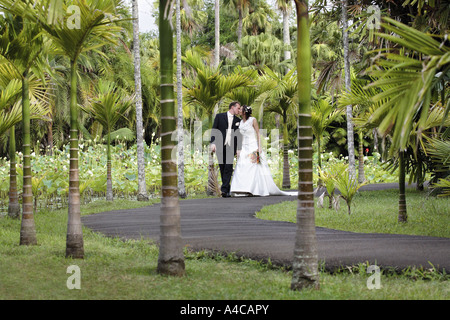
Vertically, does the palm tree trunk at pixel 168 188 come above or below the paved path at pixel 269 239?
above

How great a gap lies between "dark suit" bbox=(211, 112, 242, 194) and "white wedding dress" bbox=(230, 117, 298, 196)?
0.18 meters

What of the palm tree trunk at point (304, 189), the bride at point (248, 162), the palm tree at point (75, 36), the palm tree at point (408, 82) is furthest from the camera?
the bride at point (248, 162)

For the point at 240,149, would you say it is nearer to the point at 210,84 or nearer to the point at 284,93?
the point at 210,84

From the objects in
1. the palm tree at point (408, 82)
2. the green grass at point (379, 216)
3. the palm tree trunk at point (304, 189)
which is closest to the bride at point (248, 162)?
the green grass at point (379, 216)

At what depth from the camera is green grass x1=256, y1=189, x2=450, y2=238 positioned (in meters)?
7.85

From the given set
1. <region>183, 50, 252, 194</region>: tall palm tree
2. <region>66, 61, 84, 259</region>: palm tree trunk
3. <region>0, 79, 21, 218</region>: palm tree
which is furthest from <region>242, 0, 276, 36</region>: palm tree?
<region>66, 61, 84, 259</region>: palm tree trunk

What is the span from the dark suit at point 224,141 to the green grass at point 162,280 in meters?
6.32

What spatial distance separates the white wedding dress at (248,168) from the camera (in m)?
12.5

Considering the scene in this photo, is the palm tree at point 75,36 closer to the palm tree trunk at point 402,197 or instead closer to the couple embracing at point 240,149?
the palm tree trunk at point 402,197

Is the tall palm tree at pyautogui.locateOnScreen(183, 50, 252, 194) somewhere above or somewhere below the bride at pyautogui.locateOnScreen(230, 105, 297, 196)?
above

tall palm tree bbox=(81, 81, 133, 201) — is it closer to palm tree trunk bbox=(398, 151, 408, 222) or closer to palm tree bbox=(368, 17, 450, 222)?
palm tree trunk bbox=(398, 151, 408, 222)
